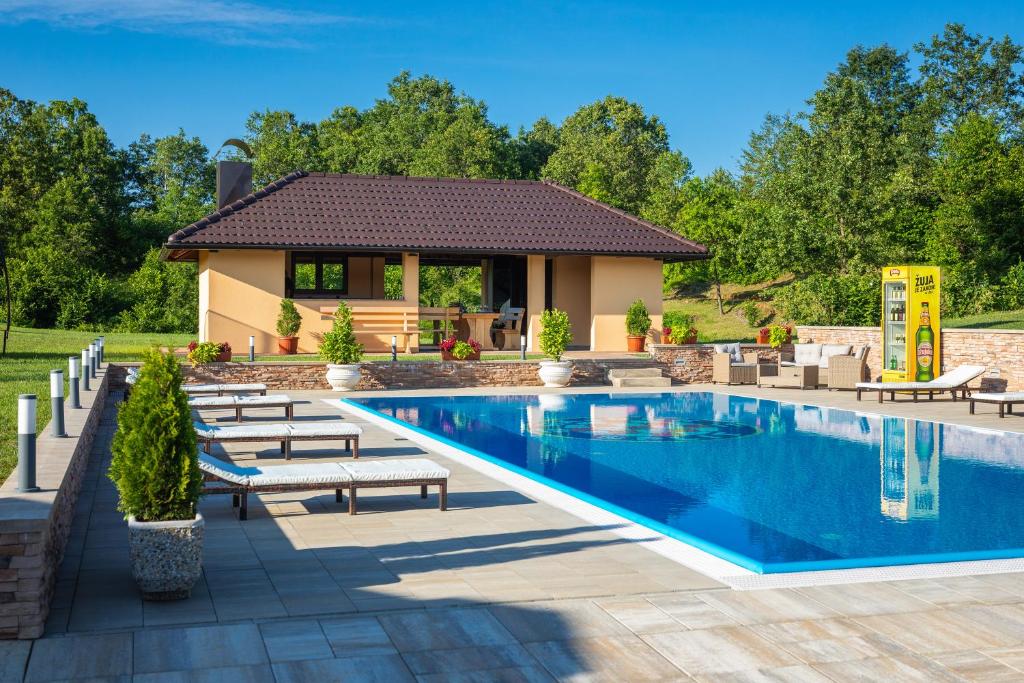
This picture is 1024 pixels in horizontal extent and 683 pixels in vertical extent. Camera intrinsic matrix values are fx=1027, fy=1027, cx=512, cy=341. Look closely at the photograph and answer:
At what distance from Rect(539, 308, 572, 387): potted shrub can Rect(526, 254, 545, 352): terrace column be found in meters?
4.77

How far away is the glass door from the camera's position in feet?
70.3

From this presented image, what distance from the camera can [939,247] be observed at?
36.5m

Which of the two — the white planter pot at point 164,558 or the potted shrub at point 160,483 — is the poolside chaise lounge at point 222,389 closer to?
the potted shrub at point 160,483

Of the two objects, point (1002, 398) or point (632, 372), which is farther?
point (632, 372)

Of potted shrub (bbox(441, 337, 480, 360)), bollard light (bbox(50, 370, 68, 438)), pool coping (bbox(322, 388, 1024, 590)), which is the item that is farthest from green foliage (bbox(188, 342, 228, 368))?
pool coping (bbox(322, 388, 1024, 590))

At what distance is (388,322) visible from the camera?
87.0 ft

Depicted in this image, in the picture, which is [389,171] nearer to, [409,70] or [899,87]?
[409,70]

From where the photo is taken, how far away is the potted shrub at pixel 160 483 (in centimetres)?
590

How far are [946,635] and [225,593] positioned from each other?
4108 millimetres

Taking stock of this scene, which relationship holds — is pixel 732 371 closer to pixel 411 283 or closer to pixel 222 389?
pixel 411 283

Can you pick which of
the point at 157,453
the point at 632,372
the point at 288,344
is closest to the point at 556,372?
the point at 632,372

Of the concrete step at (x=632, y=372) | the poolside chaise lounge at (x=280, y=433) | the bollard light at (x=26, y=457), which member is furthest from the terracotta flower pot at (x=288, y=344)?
the bollard light at (x=26, y=457)

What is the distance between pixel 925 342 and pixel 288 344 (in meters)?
14.5

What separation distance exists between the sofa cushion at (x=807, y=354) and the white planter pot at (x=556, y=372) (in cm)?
559
